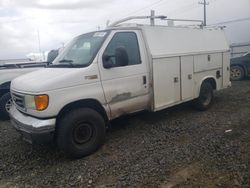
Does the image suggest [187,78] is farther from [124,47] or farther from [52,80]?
[52,80]

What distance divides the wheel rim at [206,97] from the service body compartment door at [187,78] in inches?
24.7

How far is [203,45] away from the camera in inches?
313

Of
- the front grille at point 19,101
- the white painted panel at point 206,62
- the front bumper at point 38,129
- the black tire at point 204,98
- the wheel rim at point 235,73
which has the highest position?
the white painted panel at point 206,62

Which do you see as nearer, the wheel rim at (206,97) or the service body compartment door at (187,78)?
the service body compartment door at (187,78)

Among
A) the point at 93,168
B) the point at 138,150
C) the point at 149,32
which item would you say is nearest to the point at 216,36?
the point at 149,32

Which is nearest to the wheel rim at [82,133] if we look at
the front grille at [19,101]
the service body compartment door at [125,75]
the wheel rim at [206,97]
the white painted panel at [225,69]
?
the service body compartment door at [125,75]

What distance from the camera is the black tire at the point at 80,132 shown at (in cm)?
505

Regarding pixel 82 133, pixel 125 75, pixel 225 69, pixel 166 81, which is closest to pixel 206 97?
pixel 225 69

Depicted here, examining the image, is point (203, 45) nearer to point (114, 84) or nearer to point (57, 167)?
point (114, 84)

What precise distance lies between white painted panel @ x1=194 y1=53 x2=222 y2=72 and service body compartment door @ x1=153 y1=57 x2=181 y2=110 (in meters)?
0.82

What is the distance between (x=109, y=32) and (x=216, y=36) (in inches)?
157

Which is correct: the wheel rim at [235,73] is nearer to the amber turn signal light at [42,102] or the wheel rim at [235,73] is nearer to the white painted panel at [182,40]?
the white painted panel at [182,40]

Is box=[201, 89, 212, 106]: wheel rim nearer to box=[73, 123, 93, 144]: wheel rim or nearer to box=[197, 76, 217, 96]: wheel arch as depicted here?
box=[197, 76, 217, 96]: wheel arch

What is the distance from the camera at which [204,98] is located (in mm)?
8117
